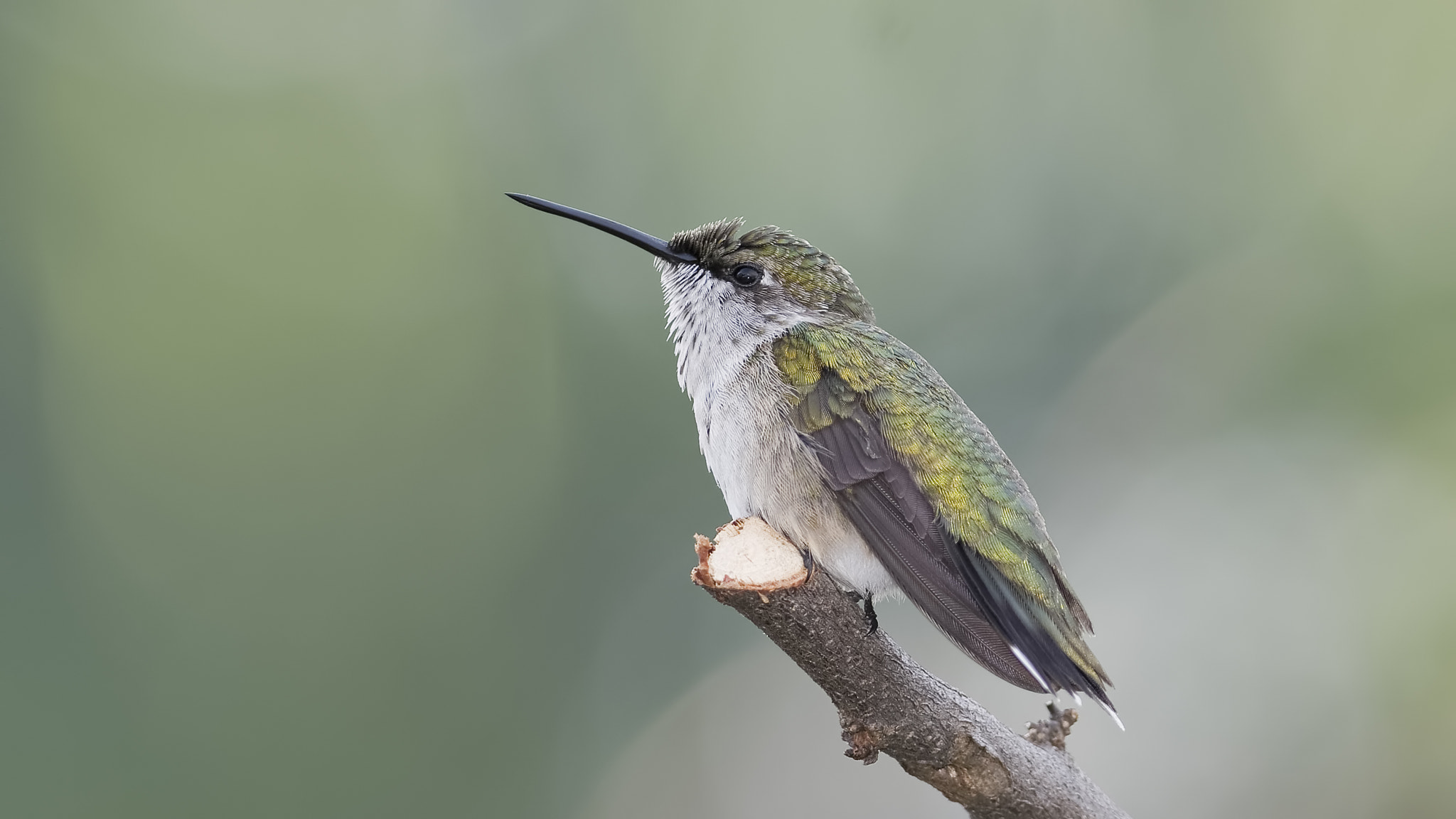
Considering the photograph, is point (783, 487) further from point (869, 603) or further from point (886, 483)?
point (869, 603)

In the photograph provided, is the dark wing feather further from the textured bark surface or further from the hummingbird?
the textured bark surface

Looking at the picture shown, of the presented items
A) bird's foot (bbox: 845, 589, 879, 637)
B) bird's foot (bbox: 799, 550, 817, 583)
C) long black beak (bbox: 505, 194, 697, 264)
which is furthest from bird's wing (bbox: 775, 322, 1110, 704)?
long black beak (bbox: 505, 194, 697, 264)

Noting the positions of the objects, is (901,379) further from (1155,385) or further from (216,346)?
(216,346)

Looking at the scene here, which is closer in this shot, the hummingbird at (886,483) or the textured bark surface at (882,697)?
the textured bark surface at (882,697)

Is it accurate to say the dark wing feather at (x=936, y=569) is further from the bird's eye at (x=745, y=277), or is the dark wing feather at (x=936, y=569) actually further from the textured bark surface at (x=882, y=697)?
the bird's eye at (x=745, y=277)

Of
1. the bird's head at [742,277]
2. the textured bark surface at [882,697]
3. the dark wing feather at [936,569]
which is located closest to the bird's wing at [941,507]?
the dark wing feather at [936,569]

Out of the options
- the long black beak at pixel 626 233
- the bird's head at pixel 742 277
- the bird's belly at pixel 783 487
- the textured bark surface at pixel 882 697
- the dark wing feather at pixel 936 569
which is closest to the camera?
the textured bark surface at pixel 882 697

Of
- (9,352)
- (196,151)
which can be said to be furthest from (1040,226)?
(9,352)
